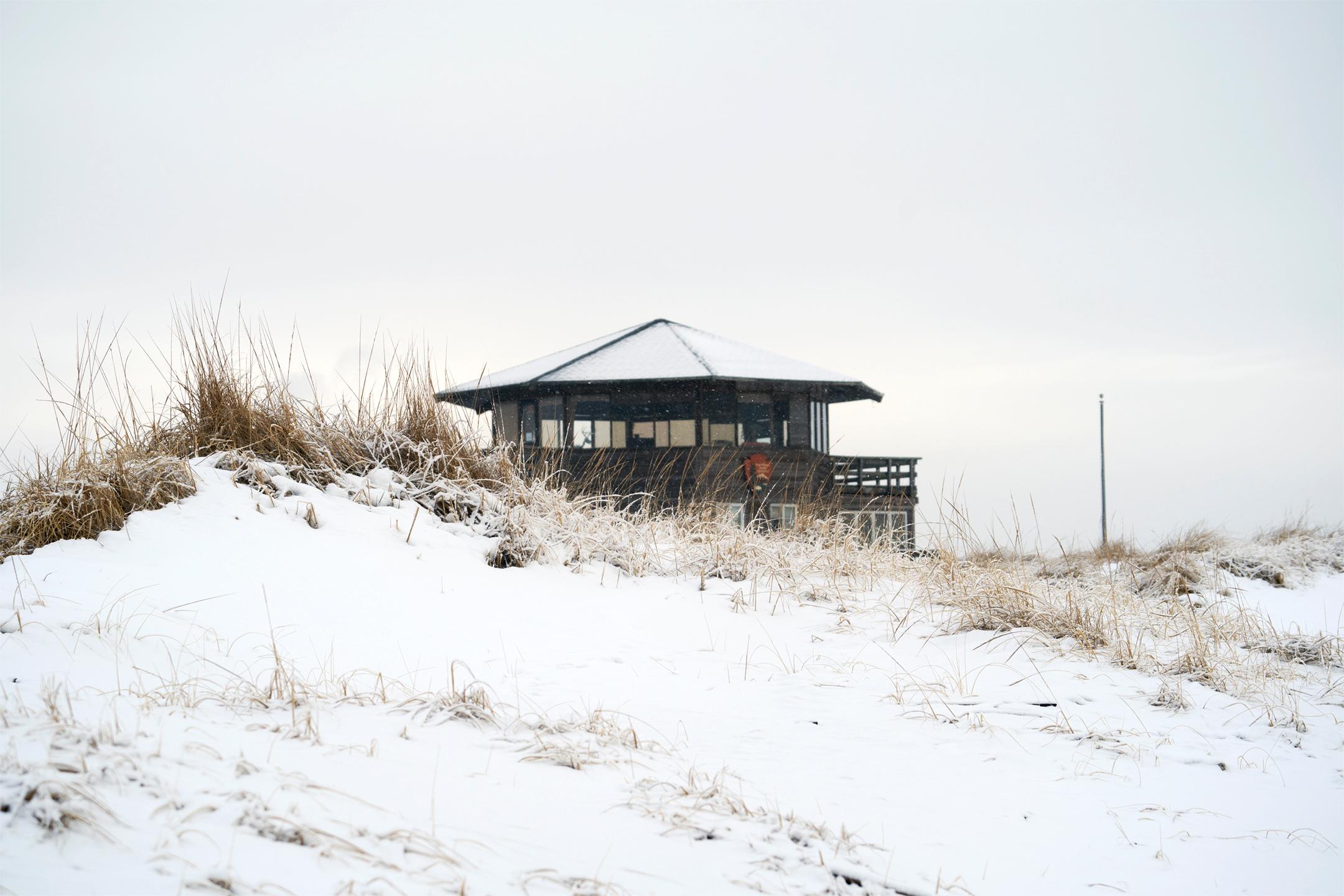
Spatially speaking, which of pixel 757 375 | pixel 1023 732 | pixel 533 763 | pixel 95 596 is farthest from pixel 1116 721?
pixel 757 375

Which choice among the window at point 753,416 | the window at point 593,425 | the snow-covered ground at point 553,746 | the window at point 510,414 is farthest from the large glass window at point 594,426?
the snow-covered ground at point 553,746

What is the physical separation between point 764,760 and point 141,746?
182 cm

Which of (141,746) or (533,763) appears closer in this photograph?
(141,746)

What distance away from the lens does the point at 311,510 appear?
4570 millimetres

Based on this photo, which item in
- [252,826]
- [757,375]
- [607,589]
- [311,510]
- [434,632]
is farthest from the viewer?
[757,375]

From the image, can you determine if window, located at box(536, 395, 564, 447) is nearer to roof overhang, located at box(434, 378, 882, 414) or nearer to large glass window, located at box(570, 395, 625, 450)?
roof overhang, located at box(434, 378, 882, 414)

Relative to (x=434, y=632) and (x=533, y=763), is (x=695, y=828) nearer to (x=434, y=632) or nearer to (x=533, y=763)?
(x=533, y=763)

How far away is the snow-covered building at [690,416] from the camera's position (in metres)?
18.9

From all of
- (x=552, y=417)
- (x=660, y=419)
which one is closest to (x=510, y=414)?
(x=552, y=417)

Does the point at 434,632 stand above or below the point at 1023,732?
above

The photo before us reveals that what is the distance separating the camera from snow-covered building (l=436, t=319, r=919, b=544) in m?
18.9

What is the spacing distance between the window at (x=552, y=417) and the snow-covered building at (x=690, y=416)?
0.03 m

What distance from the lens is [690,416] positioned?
775 inches

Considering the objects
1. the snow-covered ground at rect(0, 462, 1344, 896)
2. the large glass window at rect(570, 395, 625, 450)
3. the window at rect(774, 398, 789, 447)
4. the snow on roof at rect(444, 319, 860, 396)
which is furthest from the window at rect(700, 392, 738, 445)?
the snow-covered ground at rect(0, 462, 1344, 896)
